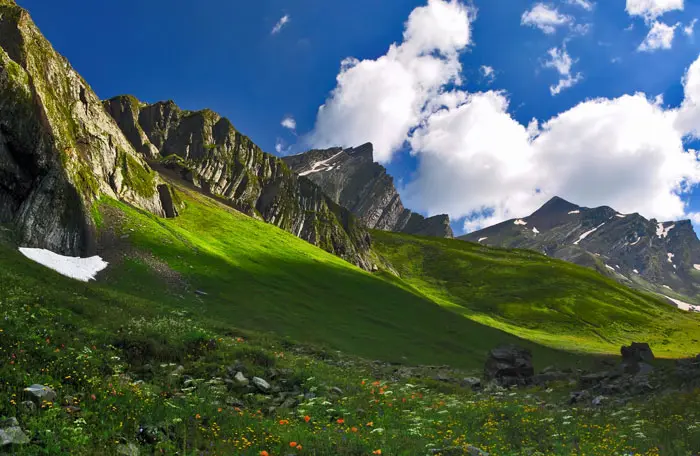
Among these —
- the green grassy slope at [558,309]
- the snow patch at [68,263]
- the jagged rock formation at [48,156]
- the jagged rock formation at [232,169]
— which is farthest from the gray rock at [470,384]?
the jagged rock formation at [232,169]

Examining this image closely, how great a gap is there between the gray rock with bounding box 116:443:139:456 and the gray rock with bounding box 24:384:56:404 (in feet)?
8.52

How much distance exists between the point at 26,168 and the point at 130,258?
57.5 ft

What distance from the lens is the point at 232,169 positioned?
168 meters

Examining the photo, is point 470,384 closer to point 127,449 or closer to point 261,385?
point 261,385

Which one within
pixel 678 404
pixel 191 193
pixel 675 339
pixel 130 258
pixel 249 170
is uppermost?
pixel 249 170

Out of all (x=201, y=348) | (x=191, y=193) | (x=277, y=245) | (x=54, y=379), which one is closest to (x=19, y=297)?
(x=201, y=348)

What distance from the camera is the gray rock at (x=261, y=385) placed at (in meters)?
17.9

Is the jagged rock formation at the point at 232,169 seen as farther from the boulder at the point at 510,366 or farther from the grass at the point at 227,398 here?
the boulder at the point at 510,366

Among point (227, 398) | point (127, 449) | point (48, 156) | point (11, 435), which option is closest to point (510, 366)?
A: point (227, 398)

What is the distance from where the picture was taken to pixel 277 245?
102 meters

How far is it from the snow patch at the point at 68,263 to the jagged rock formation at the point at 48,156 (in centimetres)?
227

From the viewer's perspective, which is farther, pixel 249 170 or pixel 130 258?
pixel 249 170

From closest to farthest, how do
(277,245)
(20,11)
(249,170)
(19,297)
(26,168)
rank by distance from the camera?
1. (19,297)
2. (26,168)
3. (20,11)
4. (277,245)
5. (249,170)

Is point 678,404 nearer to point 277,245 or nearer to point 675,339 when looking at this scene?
point 277,245
